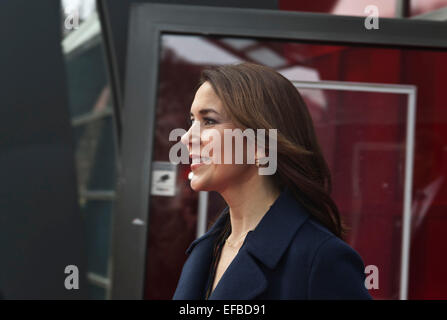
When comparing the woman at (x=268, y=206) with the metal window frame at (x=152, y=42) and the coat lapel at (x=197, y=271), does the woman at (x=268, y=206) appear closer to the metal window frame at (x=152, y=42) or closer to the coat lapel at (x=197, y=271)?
the coat lapel at (x=197, y=271)

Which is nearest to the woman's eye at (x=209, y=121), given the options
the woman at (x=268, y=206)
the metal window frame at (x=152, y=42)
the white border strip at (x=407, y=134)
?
the woman at (x=268, y=206)

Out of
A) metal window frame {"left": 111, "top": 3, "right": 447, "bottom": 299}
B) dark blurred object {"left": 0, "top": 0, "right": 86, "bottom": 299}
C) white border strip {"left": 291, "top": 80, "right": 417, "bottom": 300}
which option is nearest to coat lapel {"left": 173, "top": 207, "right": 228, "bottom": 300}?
metal window frame {"left": 111, "top": 3, "right": 447, "bottom": 299}

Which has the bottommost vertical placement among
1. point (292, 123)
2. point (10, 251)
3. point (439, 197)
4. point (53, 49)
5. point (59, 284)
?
point (59, 284)

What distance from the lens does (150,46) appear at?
2332mm

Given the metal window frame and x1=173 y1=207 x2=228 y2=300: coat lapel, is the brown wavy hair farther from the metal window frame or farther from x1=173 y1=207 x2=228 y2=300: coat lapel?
→ the metal window frame

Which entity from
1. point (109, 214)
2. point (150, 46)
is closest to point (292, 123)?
point (150, 46)

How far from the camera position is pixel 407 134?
2.44 metres

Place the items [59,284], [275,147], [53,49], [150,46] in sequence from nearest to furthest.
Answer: [275,147] < [150,46] < [53,49] < [59,284]

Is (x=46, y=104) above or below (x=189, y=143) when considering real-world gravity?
above

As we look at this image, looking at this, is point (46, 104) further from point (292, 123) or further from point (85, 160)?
point (292, 123)

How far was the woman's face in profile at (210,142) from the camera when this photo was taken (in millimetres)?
940

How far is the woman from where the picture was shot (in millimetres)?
850

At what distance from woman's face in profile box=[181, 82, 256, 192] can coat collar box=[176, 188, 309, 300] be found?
10 centimetres

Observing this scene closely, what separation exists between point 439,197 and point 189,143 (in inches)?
73.1
